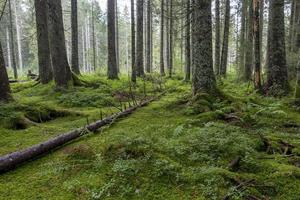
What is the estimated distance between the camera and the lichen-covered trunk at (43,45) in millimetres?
13078

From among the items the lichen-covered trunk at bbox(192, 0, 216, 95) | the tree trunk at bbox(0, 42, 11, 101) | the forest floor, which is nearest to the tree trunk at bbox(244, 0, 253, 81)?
the lichen-covered trunk at bbox(192, 0, 216, 95)

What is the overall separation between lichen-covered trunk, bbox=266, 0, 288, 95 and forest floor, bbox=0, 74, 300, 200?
2887 millimetres

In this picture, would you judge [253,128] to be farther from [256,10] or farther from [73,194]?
[256,10]

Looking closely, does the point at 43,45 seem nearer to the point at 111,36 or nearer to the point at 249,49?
the point at 111,36

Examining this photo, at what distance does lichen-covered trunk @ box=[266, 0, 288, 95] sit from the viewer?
923 cm

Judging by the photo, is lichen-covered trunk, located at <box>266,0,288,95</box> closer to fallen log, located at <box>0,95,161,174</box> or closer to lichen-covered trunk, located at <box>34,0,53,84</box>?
fallen log, located at <box>0,95,161,174</box>

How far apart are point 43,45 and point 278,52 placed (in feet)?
33.1

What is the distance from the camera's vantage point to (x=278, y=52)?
930cm

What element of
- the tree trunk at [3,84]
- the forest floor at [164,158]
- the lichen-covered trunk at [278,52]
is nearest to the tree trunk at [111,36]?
the lichen-covered trunk at [278,52]

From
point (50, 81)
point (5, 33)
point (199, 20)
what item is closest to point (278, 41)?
point (199, 20)

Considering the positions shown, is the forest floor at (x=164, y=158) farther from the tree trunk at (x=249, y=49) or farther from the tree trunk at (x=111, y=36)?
the tree trunk at (x=249, y=49)

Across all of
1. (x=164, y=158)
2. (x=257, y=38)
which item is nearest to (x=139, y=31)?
(x=257, y=38)

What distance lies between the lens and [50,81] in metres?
13.2

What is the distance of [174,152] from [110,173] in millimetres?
1073
